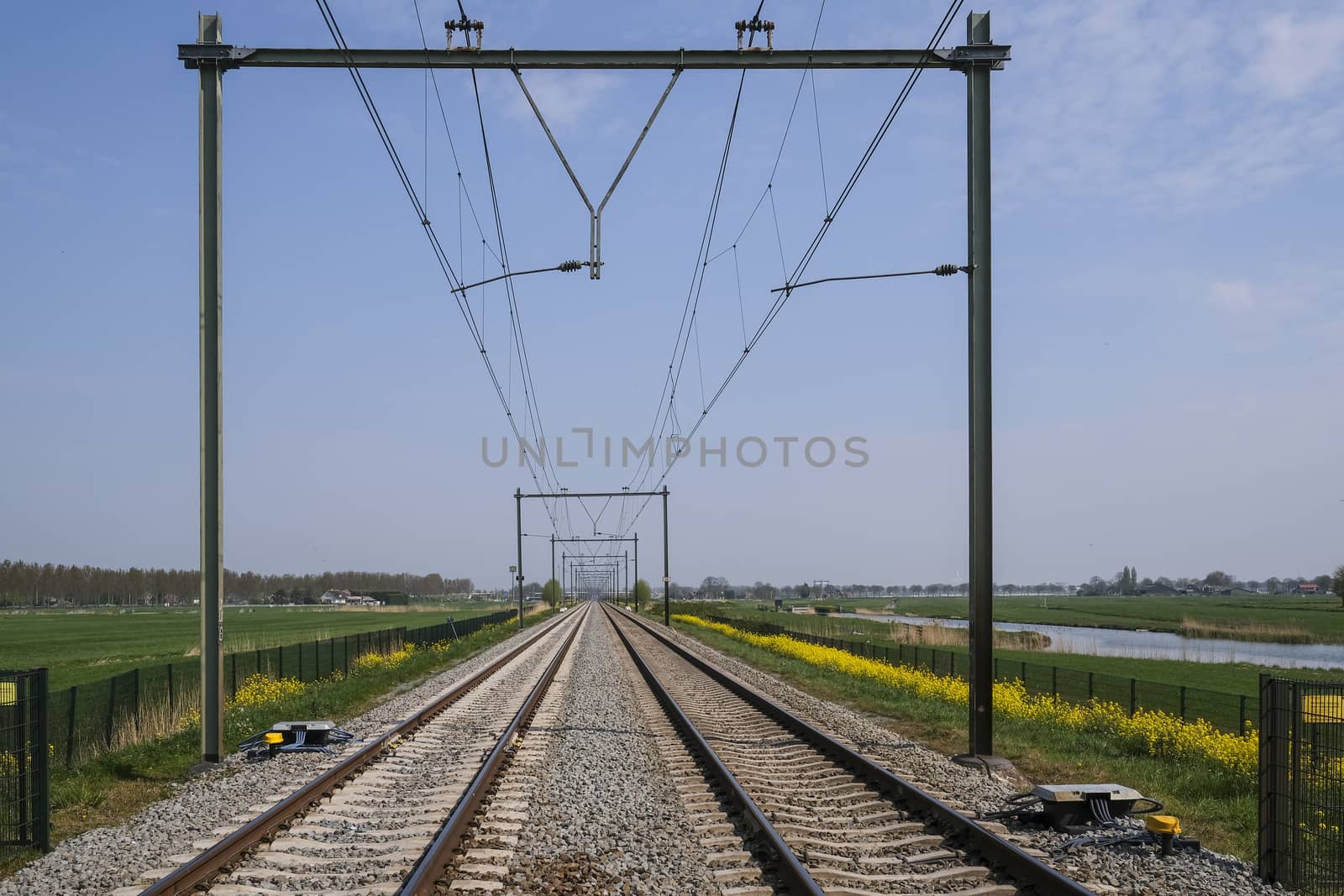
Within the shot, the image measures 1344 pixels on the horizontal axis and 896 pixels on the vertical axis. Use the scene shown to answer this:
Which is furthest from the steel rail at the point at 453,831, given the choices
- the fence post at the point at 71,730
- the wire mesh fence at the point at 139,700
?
the fence post at the point at 71,730

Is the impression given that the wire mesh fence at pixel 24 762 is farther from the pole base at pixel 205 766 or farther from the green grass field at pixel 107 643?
the green grass field at pixel 107 643

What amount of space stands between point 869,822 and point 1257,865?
3265 millimetres

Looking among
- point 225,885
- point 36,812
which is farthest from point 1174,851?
point 36,812

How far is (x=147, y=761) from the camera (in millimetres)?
13922

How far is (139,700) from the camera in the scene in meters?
19.8

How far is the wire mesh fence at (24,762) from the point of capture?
9.52m

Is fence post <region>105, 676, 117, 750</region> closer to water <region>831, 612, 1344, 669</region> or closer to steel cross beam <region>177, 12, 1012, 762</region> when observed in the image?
steel cross beam <region>177, 12, 1012, 762</region>

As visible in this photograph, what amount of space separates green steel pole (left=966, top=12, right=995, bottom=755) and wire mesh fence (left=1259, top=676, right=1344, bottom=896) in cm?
558

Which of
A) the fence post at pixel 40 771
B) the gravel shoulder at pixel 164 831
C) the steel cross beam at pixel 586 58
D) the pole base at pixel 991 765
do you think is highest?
the steel cross beam at pixel 586 58

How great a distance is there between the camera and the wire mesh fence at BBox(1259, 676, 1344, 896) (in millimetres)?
8188

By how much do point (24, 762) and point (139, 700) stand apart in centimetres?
1083

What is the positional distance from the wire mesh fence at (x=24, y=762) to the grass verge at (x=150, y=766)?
33 cm

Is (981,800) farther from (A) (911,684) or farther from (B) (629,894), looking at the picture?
(A) (911,684)

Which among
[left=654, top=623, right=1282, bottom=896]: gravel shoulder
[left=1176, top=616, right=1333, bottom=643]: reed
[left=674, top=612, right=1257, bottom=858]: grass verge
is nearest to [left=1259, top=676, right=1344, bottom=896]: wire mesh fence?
[left=654, top=623, right=1282, bottom=896]: gravel shoulder
